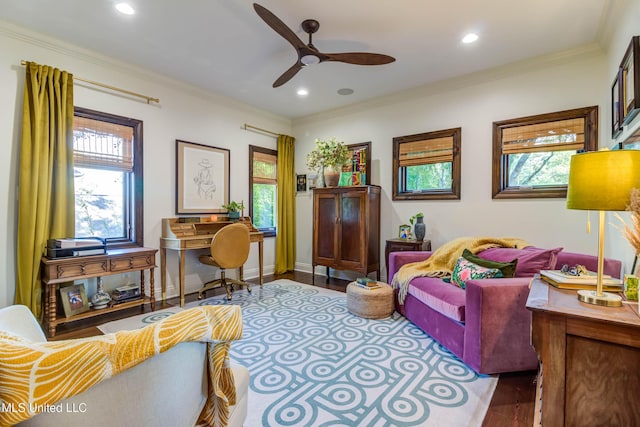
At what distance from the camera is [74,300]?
2898mm

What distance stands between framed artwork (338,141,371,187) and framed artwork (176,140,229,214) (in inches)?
71.3

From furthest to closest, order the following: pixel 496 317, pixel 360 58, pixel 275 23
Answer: pixel 360 58 → pixel 275 23 → pixel 496 317

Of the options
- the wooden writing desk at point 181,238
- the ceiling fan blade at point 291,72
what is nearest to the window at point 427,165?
the ceiling fan blade at point 291,72

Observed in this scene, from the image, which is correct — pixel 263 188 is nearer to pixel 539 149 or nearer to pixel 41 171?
pixel 41 171

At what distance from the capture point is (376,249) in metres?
4.33

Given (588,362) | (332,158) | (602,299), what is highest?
(332,158)

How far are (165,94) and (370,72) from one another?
259cm

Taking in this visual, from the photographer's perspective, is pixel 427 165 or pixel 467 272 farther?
pixel 427 165

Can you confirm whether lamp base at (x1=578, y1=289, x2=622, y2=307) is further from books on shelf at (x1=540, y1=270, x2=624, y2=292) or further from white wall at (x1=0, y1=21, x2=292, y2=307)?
white wall at (x1=0, y1=21, x2=292, y2=307)

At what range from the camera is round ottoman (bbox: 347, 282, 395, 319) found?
304 cm

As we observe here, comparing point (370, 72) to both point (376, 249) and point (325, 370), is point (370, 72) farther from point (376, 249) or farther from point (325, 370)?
point (325, 370)

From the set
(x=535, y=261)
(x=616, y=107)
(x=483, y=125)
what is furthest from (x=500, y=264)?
(x=483, y=125)

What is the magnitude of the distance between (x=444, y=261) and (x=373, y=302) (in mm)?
856

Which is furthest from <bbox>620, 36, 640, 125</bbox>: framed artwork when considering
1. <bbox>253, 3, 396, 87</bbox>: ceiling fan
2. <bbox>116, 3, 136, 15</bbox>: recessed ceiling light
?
<bbox>116, 3, 136, 15</bbox>: recessed ceiling light
